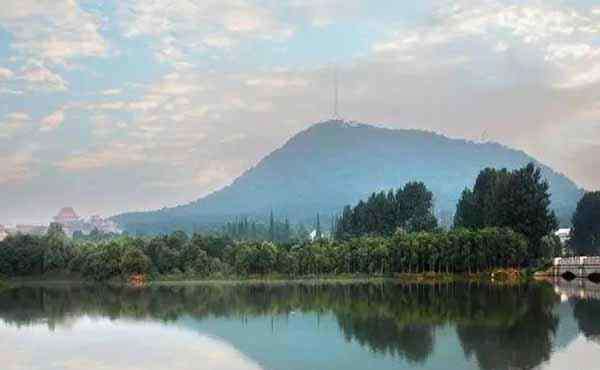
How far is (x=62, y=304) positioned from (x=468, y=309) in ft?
98.1

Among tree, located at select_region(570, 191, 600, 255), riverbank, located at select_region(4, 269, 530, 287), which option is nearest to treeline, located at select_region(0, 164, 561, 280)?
riverbank, located at select_region(4, 269, 530, 287)

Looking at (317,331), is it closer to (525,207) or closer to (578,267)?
(578,267)

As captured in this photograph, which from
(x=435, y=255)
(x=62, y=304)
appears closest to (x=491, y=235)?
(x=435, y=255)

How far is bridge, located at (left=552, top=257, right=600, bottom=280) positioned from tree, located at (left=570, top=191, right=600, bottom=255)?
13836 mm

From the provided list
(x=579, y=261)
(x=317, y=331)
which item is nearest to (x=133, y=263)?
(x=579, y=261)

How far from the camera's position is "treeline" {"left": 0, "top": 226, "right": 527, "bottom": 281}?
246 feet

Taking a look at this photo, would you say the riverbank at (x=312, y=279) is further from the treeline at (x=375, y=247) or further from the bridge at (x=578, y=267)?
the bridge at (x=578, y=267)

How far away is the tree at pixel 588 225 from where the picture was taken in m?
89.2

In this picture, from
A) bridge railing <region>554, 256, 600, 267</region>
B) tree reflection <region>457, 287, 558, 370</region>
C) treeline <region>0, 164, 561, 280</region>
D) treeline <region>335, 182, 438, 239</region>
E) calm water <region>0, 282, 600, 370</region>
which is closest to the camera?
tree reflection <region>457, 287, 558, 370</region>

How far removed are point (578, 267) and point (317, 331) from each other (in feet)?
150

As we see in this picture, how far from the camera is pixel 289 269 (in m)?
85.9

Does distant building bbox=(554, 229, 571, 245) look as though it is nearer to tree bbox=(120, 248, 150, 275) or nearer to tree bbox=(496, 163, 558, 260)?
tree bbox=(496, 163, 558, 260)

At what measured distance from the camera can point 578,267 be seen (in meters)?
73.8

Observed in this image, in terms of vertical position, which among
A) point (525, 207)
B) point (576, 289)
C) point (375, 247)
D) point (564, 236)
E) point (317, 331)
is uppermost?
point (525, 207)
